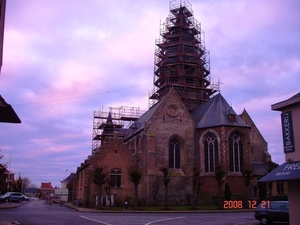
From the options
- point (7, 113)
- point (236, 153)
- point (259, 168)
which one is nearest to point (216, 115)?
point (236, 153)

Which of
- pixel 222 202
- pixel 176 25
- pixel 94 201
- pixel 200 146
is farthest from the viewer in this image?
pixel 176 25

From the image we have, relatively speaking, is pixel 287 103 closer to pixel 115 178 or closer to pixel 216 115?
pixel 216 115

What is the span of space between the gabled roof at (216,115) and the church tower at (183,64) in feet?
22.5

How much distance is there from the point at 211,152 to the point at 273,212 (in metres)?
23.6

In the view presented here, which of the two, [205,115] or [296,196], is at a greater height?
[205,115]

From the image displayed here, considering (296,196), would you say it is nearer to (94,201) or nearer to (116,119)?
(94,201)

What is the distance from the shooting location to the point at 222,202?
39.1m

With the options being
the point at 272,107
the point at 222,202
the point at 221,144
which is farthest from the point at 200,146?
the point at 272,107

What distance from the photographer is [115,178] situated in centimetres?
4422

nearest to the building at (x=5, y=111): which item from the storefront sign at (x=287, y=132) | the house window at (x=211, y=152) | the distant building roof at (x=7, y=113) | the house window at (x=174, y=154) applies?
the distant building roof at (x=7, y=113)

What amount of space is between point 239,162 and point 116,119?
29898mm

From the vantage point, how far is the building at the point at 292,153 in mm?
15461

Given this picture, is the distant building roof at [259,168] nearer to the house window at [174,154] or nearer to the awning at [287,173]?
the house window at [174,154]

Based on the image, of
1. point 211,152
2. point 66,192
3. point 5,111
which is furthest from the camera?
point 66,192
